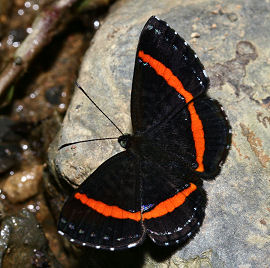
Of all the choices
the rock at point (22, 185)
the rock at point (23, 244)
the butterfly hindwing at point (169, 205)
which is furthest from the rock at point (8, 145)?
the butterfly hindwing at point (169, 205)

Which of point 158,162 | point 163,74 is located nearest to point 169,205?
point 158,162

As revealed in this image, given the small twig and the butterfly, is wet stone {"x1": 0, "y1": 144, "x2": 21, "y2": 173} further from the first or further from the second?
the butterfly

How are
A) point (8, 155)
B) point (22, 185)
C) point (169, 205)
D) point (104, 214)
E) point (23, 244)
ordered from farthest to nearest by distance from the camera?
point (8, 155), point (22, 185), point (23, 244), point (169, 205), point (104, 214)

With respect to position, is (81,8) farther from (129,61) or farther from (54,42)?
(129,61)

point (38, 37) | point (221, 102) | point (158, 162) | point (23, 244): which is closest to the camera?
point (158, 162)

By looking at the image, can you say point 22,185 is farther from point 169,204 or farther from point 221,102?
point 221,102

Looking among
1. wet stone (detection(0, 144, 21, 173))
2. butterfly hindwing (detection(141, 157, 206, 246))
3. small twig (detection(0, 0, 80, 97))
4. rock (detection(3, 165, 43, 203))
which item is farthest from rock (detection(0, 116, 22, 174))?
butterfly hindwing (detection(141, 157, 206, 246))

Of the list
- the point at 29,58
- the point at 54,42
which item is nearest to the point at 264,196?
the point at 29,58
